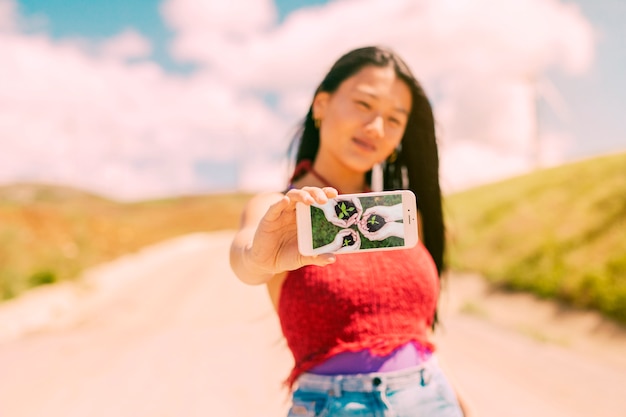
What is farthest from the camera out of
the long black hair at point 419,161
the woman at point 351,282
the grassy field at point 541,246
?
the grassy field at point 541,246

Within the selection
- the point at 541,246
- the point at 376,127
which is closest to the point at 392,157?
the point at 376,127

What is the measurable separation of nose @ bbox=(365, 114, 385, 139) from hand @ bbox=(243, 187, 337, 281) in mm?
520

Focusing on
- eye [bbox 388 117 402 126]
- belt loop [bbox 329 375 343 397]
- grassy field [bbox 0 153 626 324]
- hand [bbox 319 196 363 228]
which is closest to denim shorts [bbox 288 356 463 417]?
belt loop [bbox 329 375 343 397]

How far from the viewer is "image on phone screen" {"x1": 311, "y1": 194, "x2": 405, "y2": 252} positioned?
143 cm

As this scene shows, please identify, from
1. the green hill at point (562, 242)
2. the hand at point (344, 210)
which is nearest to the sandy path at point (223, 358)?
the green hill at point (562, 242)

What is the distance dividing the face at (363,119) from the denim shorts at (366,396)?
2.17ft

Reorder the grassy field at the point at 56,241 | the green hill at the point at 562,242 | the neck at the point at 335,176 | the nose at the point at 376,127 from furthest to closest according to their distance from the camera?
the grassy field at the point at 56,241 < the green hill at the point at 562,242 < the neck at the point at 335,176 < the nose at the point at 376,127

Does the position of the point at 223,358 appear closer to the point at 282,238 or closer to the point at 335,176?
the point at 335,176

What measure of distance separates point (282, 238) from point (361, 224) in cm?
20

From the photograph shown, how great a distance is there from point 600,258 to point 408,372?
7669 mm

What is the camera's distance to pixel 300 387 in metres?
1.66

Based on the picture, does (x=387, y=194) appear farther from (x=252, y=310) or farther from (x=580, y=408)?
(x=252, y=310)

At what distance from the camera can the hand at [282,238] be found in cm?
137

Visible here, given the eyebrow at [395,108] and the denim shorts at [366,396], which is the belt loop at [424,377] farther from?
the eyebrow at [395,108]
